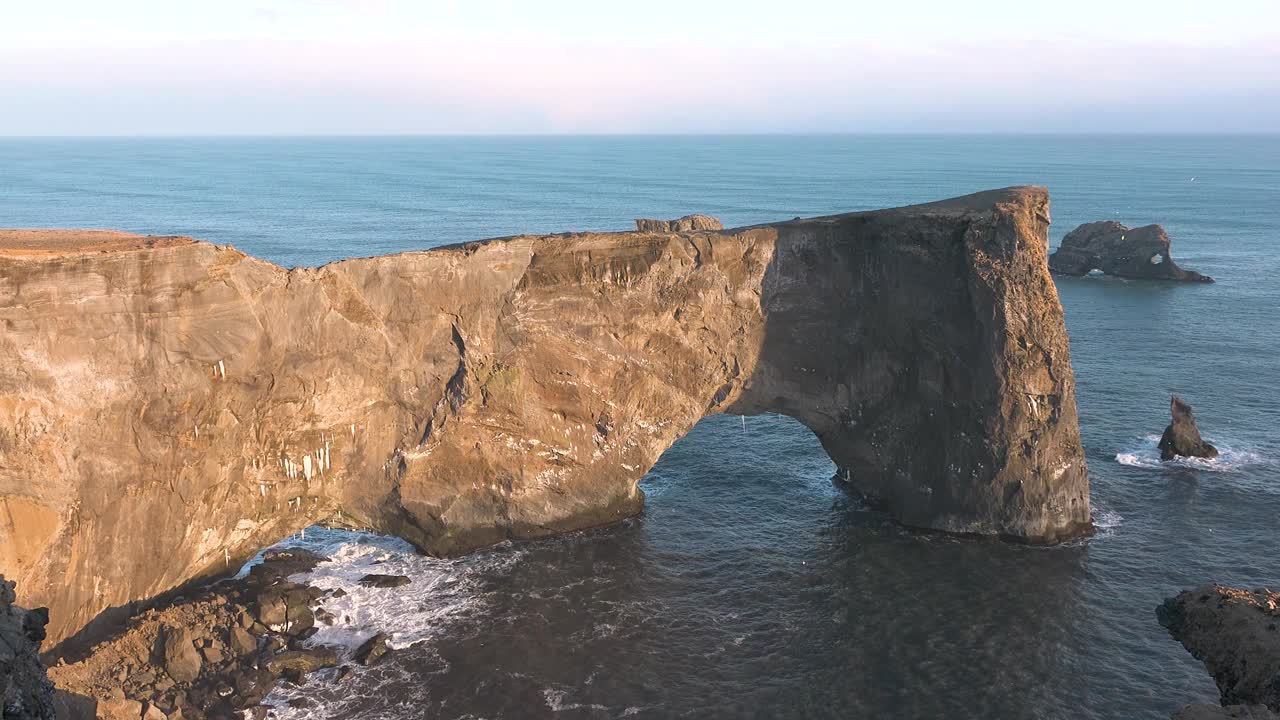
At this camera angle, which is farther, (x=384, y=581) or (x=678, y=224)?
(x=678, y=224)

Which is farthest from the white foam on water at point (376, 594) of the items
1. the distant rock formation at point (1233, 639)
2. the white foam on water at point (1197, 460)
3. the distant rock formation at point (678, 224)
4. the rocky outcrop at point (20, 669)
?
the white foam on water at point (1197, 460)

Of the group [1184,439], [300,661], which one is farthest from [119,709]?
[1184,439]

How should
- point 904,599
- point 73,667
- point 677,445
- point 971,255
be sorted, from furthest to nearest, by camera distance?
point 677,445, point 971,255, point 904,599, point 73,667

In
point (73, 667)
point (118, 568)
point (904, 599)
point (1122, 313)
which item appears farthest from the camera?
point (1122, 313)

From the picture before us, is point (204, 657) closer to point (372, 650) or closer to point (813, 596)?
point (372, 650)

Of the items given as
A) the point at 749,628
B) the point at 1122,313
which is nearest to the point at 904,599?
the point at 749,628

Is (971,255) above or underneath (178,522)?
above

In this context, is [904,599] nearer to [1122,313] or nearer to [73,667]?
[73,667]
